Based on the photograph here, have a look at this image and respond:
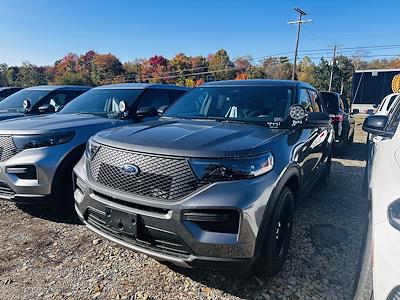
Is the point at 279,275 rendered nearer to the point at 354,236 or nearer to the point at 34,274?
the point at 354,236

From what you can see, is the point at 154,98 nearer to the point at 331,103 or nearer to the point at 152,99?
the point at 152,99

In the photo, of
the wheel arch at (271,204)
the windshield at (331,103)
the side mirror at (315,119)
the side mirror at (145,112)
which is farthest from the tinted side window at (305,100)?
the windshield at (331,103)

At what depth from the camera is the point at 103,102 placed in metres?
5.23

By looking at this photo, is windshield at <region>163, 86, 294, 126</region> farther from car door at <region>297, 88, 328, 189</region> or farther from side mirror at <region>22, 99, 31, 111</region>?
side mirror at <region>22, 99, 31, 111</region>

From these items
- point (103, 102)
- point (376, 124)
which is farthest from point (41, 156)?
point (376, 124)

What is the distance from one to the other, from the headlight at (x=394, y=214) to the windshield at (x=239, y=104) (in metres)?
1.76

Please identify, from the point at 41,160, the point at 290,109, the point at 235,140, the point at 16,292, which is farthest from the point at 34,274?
the point at 290,109

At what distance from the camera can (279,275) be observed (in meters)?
2.81

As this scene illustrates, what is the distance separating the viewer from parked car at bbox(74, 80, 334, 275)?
2139 mm

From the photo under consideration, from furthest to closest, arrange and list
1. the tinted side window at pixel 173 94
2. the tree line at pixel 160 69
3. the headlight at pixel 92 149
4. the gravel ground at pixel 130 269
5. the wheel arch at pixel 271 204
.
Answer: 1. the tree line at pixel 160 69
2. the tinted side window at pixel 173 94
3. the headlight at pixel 92 149
4. the gravel ground at pixel 130 269
5. the wheel arch at pixel 271 204

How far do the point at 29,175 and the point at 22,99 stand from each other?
4.81 metres

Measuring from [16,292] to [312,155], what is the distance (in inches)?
131

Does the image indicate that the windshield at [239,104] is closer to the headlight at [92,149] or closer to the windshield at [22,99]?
the headlight at [92,149]

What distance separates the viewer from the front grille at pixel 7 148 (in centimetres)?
360
